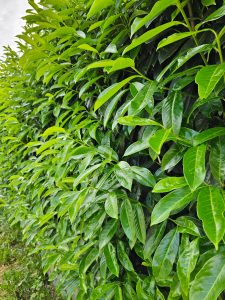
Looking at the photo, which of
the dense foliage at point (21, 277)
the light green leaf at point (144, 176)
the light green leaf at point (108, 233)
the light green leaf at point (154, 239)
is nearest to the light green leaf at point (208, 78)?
the light green leaf at point (144, 176)

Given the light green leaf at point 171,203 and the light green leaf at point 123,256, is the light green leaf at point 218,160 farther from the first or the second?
the light green leaf at point 123,256

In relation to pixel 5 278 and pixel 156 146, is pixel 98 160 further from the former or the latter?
pixel 5 278

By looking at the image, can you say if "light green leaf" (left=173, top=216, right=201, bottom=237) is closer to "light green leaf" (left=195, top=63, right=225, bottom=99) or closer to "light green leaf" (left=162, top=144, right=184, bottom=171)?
"light green leaf" (left=162, top=144, right=184, bottom=171)

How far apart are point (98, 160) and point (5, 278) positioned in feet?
7.89

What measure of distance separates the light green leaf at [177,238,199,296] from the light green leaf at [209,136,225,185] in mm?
206

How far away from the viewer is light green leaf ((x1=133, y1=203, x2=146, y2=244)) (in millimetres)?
983

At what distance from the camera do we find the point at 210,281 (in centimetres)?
68

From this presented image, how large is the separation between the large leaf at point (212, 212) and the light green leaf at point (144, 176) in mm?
264

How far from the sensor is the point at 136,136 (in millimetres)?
1222

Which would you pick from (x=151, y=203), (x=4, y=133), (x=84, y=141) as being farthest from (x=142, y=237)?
(x=4, y=133)

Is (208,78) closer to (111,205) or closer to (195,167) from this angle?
(195,167)

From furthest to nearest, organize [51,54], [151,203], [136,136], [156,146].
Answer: [51,54]
[136,136]
[151,203]
[156,146]

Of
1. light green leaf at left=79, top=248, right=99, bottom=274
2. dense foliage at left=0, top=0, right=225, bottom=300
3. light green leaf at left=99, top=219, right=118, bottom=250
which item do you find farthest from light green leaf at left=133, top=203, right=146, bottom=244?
light green leaf at left=79, top=248, right=99, bottom=274

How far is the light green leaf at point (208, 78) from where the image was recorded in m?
0.64
